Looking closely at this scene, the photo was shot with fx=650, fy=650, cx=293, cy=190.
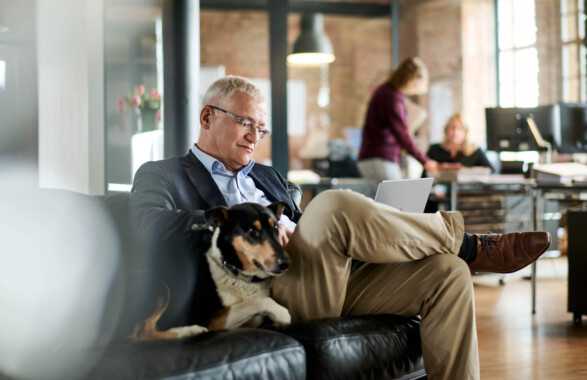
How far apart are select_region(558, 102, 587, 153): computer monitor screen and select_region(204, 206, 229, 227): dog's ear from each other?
11.5 ft

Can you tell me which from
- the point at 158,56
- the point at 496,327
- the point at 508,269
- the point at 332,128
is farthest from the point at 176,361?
the point at 332,128

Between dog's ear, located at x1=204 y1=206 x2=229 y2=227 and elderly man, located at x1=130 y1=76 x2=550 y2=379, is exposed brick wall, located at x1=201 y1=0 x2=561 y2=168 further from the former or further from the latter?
dog's ear, located at x1=204 y1=206 x2=229 y2=227

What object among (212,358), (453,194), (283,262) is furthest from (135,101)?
(212,358)

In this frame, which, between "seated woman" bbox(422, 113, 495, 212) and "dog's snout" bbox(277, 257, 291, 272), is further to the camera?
"seated woman" bbox(422, 113, 495, 212)

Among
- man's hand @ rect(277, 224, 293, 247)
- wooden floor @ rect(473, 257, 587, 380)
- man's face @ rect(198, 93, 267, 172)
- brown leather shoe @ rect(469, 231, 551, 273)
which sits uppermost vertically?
man's face @ rect(198, 93, 267, 172)

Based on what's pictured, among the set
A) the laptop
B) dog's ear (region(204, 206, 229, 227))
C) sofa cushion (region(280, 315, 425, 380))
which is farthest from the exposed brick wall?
dog's ear (region(204, 206, 229, 227))

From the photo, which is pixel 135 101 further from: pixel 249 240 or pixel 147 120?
pixel 249 240

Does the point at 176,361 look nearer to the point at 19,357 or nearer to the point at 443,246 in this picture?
the point at 19,357

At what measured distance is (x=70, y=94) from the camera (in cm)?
419

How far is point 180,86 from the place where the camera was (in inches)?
152

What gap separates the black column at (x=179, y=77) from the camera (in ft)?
12.6

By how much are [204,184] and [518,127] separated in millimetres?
3341

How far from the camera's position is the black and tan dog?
1621mm

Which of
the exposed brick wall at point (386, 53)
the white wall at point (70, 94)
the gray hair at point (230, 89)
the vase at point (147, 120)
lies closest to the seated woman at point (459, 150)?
the vase at point (147, 120)
